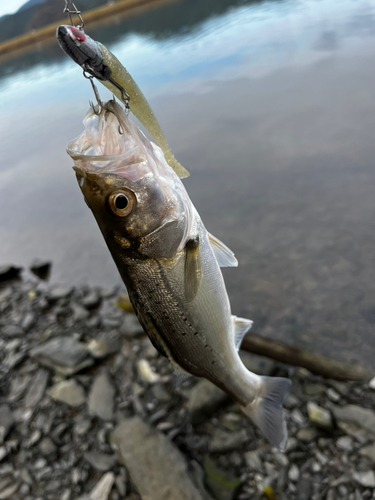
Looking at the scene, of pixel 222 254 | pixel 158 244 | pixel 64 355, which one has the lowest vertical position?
pixel 64 355

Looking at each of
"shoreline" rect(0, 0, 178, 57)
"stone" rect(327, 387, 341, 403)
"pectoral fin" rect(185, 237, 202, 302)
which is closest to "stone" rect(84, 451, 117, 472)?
"stone" rect(327, 387, 341, 403)

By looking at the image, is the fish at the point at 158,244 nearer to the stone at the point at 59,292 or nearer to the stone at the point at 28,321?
the stone at the point at 28,321

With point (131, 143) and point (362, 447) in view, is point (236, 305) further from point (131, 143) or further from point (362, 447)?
point (131, 143)

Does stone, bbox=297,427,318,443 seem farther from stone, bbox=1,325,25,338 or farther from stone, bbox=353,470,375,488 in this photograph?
stone, bbox=1,325,25,338

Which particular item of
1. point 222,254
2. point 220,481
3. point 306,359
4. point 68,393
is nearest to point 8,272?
point 68,393

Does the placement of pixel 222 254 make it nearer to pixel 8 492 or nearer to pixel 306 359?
pixel 306 359
